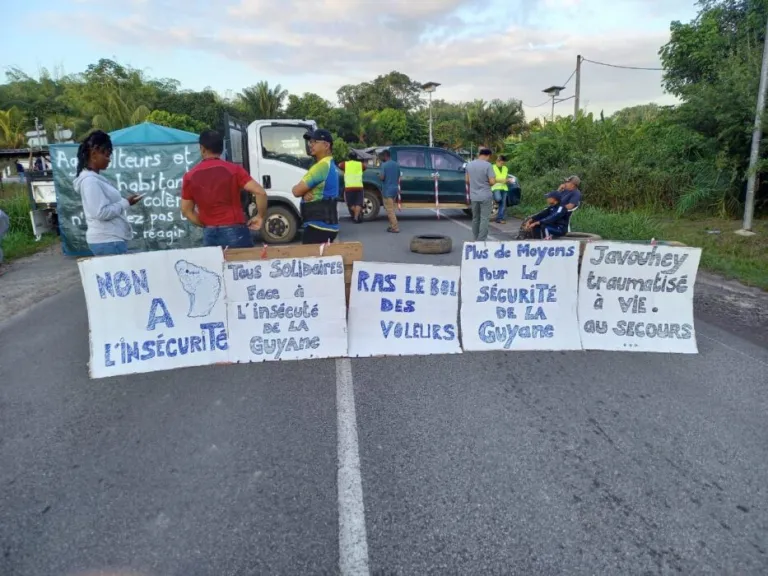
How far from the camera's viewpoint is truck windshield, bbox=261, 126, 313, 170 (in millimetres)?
10234

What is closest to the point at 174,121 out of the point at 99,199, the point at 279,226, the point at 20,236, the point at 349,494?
the point at 20,236

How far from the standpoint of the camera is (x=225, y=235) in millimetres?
4816

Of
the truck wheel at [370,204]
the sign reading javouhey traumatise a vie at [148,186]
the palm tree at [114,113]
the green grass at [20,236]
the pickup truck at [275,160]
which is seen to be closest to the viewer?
the sign reading javouhey traumatise a vie at [148,186]

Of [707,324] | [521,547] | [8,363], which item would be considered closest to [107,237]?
[8,363]

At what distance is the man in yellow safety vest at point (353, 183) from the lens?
12047mm

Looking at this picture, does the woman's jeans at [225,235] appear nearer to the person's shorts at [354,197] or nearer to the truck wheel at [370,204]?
the person's shorts at [354,197]

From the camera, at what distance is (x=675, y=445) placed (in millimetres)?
3402

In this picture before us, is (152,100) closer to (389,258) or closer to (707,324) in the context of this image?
(389,258)

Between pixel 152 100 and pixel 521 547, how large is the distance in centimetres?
5132

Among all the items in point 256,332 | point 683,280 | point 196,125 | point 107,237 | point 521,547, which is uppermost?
point 196,125

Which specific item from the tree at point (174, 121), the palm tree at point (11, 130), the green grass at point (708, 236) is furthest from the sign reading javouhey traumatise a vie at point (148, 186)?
the palm tree at point (11, 130)

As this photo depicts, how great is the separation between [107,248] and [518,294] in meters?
3.72

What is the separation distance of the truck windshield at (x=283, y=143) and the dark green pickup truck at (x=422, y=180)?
14.0 feet

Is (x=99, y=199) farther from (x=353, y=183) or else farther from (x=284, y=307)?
(x=353, y=183)
